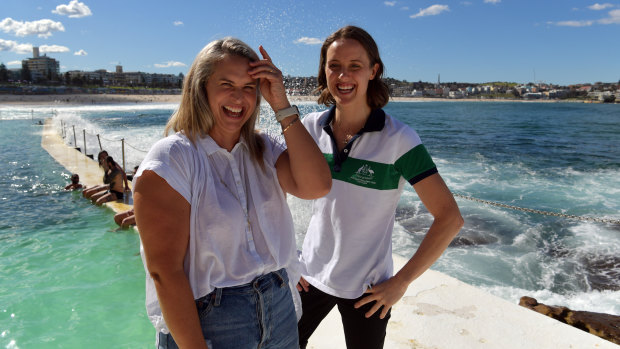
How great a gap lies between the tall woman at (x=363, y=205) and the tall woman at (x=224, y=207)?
0.46 meters

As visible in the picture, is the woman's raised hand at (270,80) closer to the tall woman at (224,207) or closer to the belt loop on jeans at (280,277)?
A: the tall woman at (224,207)

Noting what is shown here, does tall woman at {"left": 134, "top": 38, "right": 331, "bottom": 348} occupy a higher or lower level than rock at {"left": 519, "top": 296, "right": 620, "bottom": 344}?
higher

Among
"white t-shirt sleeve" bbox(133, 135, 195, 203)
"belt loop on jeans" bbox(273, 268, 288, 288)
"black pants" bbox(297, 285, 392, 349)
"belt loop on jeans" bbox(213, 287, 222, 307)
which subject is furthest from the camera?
"black pants" bbox(297, 285, 392, 349)

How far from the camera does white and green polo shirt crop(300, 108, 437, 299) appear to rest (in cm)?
196

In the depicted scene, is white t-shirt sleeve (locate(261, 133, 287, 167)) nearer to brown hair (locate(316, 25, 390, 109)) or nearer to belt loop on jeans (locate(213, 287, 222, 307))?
belt loop on jeans (locate(213, 287, 222, 307))

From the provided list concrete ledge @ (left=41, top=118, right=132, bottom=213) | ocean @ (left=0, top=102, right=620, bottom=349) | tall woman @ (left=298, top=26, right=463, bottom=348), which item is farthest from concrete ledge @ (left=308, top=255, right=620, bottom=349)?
concrete ledge @ (left=41, top=118, right=132, bottom=213)

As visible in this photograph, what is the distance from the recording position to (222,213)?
1343 mm

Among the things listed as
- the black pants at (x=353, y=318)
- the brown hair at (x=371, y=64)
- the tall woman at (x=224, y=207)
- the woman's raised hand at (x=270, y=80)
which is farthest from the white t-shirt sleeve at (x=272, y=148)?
the black pants at (x=353, y=318)

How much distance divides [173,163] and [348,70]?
3.63ft

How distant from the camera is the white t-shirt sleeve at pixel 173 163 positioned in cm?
123

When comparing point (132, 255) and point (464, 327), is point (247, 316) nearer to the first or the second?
point (464, 327)

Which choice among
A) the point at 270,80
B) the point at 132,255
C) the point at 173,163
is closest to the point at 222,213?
the point at 173,163

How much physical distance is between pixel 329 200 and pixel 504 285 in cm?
578

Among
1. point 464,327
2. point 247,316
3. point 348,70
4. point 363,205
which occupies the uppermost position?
point 348,70
